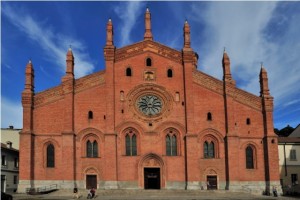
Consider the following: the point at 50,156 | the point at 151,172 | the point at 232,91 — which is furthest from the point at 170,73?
the point at 50,156

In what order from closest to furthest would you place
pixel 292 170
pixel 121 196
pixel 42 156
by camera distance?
pixel 121 196 → pixel 42 156 → pixel 292 170

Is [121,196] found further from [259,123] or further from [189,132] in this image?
[259,123]

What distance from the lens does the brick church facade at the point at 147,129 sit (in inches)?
1619

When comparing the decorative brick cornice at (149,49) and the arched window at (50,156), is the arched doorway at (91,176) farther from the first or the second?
the decorative brick cornice at (149,49)

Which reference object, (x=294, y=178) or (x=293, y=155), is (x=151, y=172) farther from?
(x=293, y=155)

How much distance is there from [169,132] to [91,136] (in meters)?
8.36

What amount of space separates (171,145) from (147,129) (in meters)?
3.11

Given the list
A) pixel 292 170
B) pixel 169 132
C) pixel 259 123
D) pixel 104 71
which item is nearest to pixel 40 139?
pixel 104 71

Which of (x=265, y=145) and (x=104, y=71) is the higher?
(x=104, y=71)

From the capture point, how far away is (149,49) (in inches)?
1761

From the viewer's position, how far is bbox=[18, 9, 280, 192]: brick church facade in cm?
4112

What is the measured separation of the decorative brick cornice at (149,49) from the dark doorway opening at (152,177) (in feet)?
40.9

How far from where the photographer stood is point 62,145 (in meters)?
41.1

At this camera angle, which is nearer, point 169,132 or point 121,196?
point 121,196
